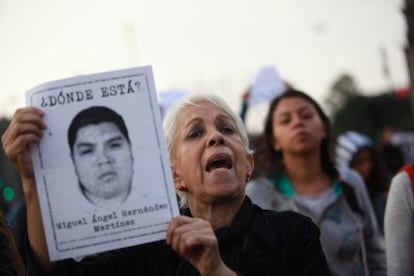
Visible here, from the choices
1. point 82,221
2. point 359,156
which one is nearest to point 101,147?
point 82,221

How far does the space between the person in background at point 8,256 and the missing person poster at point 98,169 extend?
0.93 ft

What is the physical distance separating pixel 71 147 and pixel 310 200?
2378 mm

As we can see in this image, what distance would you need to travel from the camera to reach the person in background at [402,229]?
300 centimetres

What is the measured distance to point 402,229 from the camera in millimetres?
3006

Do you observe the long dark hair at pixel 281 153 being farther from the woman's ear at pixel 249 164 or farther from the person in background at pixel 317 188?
the woman's ear at pixel 249 164

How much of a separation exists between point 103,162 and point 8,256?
568 millimetres

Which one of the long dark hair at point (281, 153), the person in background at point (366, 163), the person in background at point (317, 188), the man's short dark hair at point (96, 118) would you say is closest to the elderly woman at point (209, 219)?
the man's short dark hair at point (96, 118)

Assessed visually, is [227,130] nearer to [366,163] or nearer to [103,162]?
[103,162]

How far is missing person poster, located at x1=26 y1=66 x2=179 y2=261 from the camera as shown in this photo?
2.08 metres

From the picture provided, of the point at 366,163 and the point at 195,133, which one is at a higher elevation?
the point at 195,133

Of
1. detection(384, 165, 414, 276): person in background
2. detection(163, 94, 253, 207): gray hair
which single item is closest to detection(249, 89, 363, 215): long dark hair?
detection(384, 165, 414, 276): person in background

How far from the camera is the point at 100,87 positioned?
6.93 ft

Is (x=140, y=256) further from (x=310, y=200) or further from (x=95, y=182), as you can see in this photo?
(x=310, y=200)

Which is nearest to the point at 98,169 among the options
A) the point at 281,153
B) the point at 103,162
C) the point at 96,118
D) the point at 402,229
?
the point at 103,162
